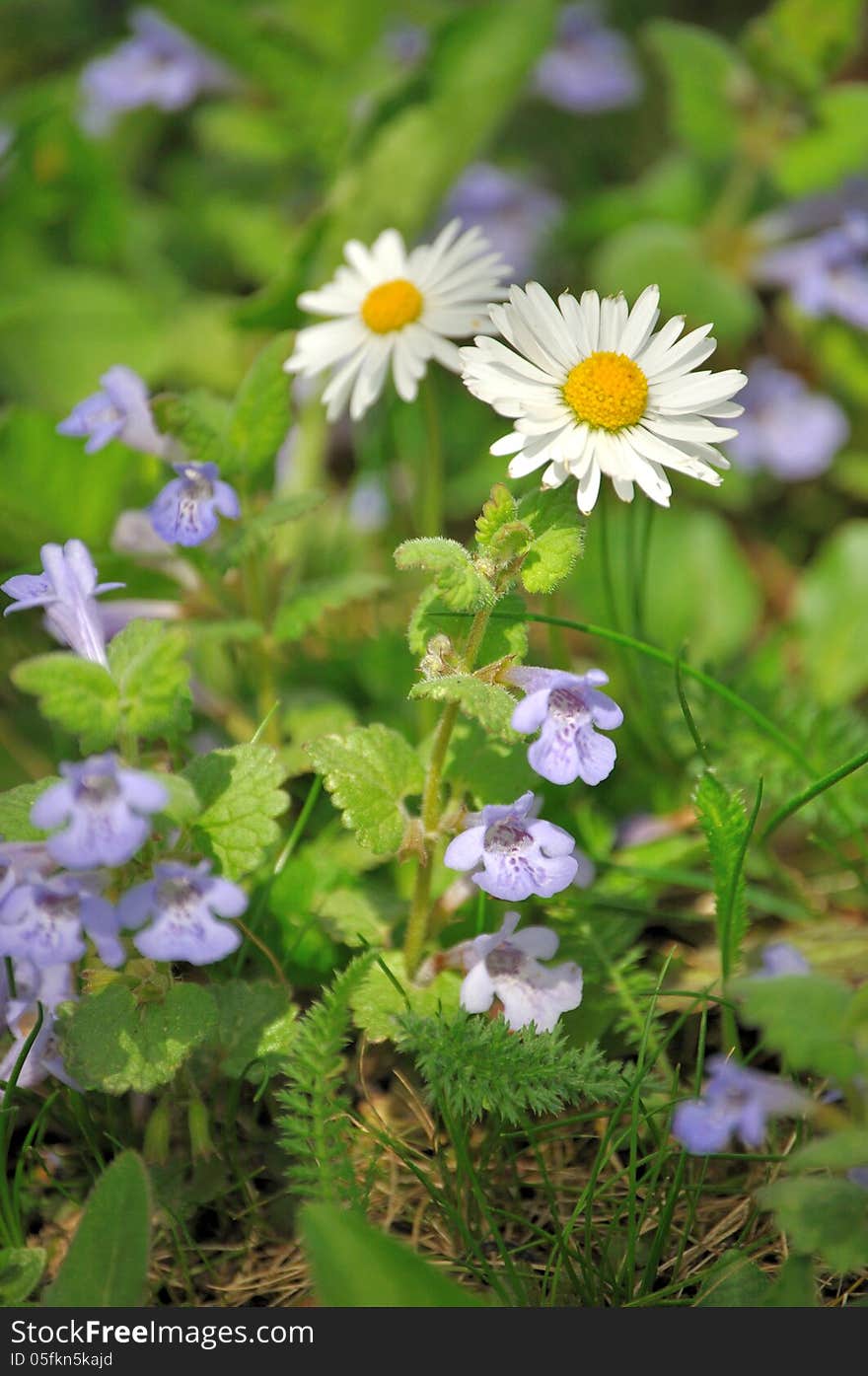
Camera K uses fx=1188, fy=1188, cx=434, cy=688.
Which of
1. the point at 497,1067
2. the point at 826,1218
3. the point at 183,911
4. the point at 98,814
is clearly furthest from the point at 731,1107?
the point at 98,814

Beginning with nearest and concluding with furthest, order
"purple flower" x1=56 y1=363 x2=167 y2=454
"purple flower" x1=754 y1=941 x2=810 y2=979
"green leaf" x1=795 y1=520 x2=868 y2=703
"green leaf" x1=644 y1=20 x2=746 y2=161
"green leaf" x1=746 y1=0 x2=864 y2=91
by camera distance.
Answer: "purple flower" x1=754 y1=941 x2=810 y2=979 → "purple flower" x1=56 y1=363 x2=167 y2=454 → "green leaf" x1=795 y1=520 x2=868 y2=703 → "green leaf" x1=746 y1=0 x2=864 y2=91 → "green leaf" x1=644 y1=20 x2=746 y2=161

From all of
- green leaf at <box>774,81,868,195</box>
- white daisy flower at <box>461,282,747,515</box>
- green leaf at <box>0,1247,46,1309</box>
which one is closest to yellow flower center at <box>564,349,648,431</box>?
white daisy flower at <box>461,282,747,515</box>

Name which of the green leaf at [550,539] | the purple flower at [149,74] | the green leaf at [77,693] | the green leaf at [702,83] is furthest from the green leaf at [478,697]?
the purple flower at [149,74]

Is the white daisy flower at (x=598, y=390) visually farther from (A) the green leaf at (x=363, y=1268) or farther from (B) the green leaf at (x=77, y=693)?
(A) the green leaf at (x=363, y=1268)

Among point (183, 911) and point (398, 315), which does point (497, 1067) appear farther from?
point (398, 315)

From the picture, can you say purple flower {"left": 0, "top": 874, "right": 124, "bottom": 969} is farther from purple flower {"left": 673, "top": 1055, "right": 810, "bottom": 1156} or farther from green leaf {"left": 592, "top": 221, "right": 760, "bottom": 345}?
green leaf {"left": 592, "top": 221, "right": 760, "bottom": 345}

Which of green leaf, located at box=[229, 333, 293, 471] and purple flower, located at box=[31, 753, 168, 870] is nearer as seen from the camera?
purple flower, located at box=[31, 753, 168, 870]

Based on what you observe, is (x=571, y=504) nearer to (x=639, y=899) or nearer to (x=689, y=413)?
(x=689, y=413)

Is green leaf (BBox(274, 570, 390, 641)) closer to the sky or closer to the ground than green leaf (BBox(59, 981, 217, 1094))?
closer to the sky

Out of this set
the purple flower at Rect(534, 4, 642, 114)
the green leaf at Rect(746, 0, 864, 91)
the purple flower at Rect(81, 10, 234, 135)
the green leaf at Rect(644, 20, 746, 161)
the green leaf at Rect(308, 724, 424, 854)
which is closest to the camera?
the green leaf at Rect(308, 724, 424, 854)
